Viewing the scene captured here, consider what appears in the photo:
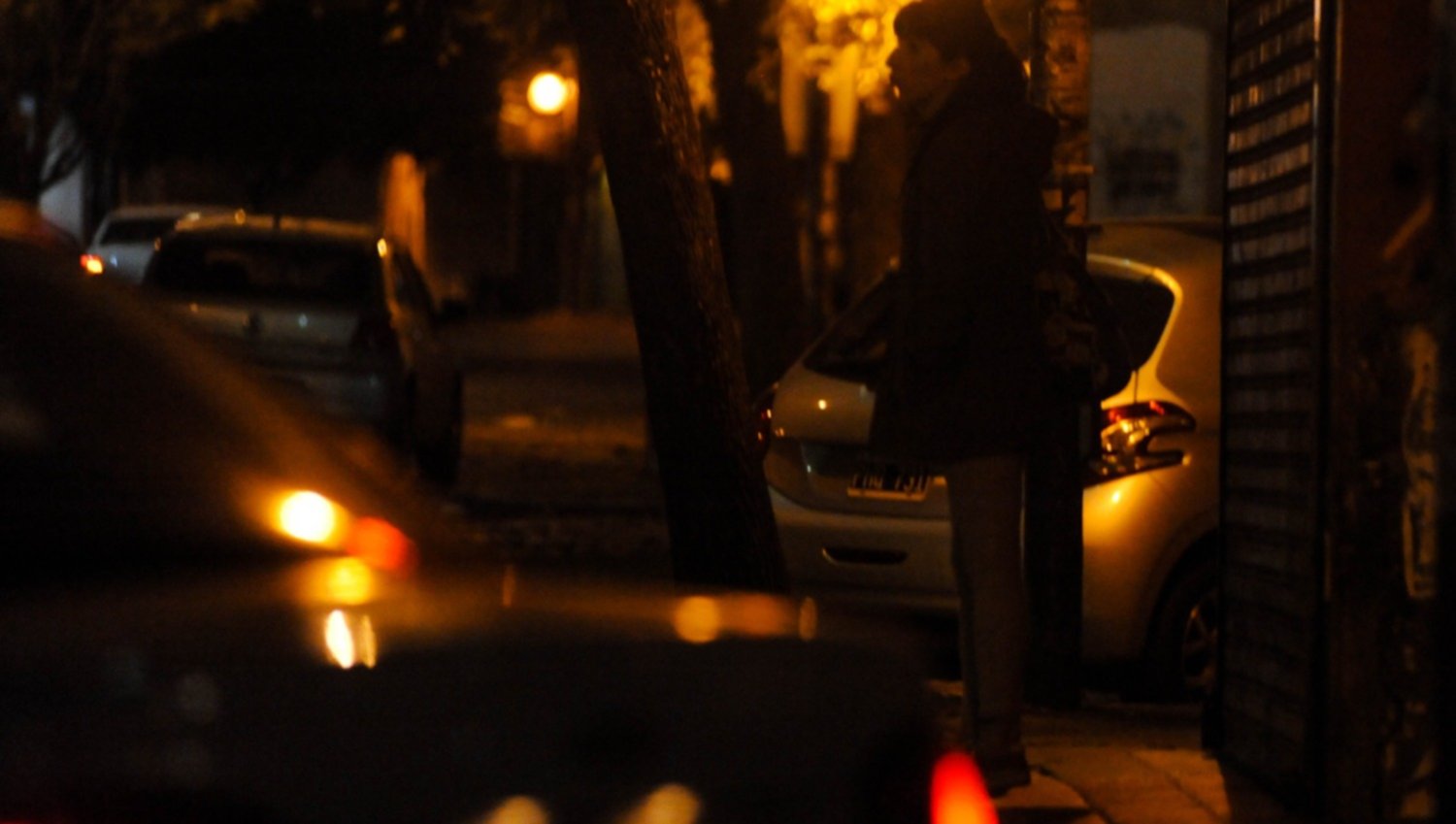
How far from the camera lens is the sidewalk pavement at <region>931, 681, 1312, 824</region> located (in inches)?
246

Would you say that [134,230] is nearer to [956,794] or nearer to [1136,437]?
[1136,437]

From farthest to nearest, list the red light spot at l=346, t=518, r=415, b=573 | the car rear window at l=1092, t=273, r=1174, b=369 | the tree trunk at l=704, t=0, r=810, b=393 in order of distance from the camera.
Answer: the tree trunk at l=704, t=0, r=810, b=393 → the car rear window at l=1092, t=273, r=1174, b=369 → the red light spot at l=346, t=518, r=415, b=573

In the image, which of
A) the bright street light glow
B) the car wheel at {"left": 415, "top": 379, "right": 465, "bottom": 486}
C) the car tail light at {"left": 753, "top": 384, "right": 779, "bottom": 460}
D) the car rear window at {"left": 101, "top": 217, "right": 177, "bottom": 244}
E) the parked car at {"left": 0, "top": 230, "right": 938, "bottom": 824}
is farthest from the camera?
the car rear window at {"left": 101, "top": 217, "right": 177, "bottom": 244}

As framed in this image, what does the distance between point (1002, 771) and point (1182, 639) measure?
1.91 m

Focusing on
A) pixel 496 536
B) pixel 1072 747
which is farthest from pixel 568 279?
pixel 1072 747

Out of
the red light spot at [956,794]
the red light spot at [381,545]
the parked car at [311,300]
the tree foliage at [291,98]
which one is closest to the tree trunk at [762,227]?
the parked car at [311,300]

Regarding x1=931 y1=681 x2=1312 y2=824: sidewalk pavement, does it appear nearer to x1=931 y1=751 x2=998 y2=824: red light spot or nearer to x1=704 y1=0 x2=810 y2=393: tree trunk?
x1=931 y1=751 x2=998 y2=824: red light spot

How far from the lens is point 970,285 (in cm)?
600

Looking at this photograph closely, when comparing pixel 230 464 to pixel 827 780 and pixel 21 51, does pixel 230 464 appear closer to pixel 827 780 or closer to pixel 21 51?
pixel 827 780

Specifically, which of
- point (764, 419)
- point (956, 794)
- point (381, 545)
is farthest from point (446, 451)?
point (956, 794)

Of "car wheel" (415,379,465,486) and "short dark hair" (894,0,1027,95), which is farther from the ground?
"short dark hair" (894,0,1027,95)

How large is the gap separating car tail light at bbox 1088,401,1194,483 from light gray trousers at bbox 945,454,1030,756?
6.13 feet

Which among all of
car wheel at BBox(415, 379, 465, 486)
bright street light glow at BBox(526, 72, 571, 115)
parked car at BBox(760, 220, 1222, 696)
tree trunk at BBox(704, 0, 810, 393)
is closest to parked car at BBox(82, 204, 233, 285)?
bright street light glow at BBox(526, 72, 571, 115)

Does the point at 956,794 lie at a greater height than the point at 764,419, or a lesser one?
lesser
